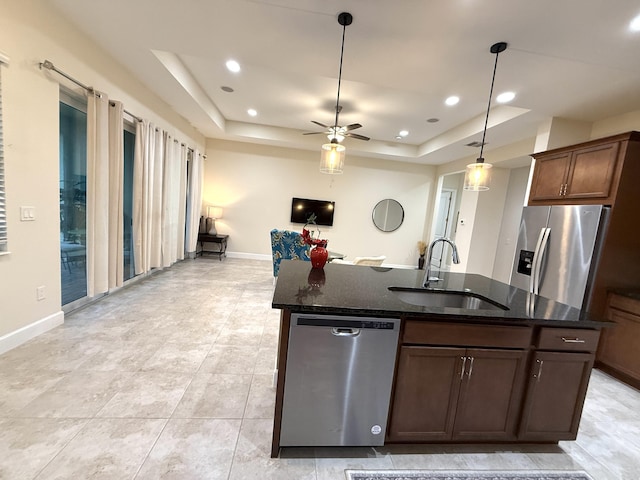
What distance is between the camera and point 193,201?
5832 mm

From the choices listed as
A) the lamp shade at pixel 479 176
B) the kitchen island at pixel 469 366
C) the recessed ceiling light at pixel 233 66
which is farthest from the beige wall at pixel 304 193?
the kitchen island at pixel 469 366

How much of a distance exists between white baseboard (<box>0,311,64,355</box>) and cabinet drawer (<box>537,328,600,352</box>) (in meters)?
3.85

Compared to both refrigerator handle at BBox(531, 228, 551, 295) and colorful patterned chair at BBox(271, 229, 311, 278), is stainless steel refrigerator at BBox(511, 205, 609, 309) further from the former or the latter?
colorful patterned chair at BBox(271, 229, 311, 278)

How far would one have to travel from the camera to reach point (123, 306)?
3.34 meters

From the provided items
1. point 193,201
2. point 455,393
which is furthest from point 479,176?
point 193,201

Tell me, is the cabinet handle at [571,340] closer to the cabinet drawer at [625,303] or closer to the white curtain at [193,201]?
the cabinet drawer at [625,303]

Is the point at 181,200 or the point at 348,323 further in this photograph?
the point at 181,200

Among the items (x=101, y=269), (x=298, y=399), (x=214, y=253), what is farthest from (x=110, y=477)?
(x=214, y=253)

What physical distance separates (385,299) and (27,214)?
9.84ft

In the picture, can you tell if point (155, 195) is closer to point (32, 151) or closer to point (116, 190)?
point (116, 190)

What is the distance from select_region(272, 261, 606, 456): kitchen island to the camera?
144 cm

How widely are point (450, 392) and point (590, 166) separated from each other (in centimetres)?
285

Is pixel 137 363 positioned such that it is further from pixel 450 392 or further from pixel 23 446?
pixel 450 392

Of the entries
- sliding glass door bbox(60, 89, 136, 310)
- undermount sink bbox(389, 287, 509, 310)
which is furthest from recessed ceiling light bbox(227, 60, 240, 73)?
undermount sink bbox(389, 287, 509, 310)
